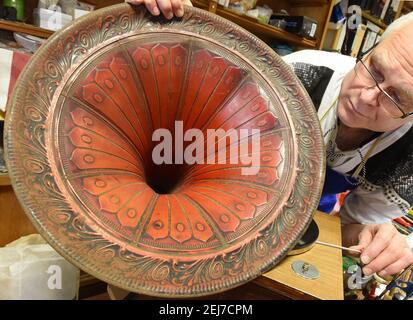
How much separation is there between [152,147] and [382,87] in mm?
599

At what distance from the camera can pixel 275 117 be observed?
1.99ft

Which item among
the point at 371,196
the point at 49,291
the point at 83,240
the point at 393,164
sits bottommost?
the point at 49,291

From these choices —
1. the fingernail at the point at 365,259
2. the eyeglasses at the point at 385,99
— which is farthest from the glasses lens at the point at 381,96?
the fingernail at the point at 365,259

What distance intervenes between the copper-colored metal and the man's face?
0.88 ft

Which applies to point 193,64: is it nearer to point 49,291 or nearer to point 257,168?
point 257,168

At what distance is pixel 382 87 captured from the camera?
753 mm

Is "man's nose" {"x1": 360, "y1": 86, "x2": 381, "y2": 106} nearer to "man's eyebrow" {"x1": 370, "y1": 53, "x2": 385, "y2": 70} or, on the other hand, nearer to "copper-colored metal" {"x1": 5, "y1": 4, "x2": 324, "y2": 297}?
"man's eyebrow" {"x1": 370, "y1": 53, "x2": 385, "y2": 70}

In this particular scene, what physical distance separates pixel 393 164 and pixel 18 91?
1.06 metres

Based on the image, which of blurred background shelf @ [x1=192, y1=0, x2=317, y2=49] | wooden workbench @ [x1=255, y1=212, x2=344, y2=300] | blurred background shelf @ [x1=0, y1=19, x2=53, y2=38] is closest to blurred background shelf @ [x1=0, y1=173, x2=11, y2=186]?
blurred background shelf @ [x1=0, y1=19, x2=53, y2=38]

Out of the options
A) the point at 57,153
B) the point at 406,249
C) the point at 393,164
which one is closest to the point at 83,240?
the point at 57,153

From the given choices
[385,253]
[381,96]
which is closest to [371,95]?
[381,96]

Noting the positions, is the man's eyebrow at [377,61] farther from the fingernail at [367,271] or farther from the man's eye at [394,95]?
the fingernail at [367,271]

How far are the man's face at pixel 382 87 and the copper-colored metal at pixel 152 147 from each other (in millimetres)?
268

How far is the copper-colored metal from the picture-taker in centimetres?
42
